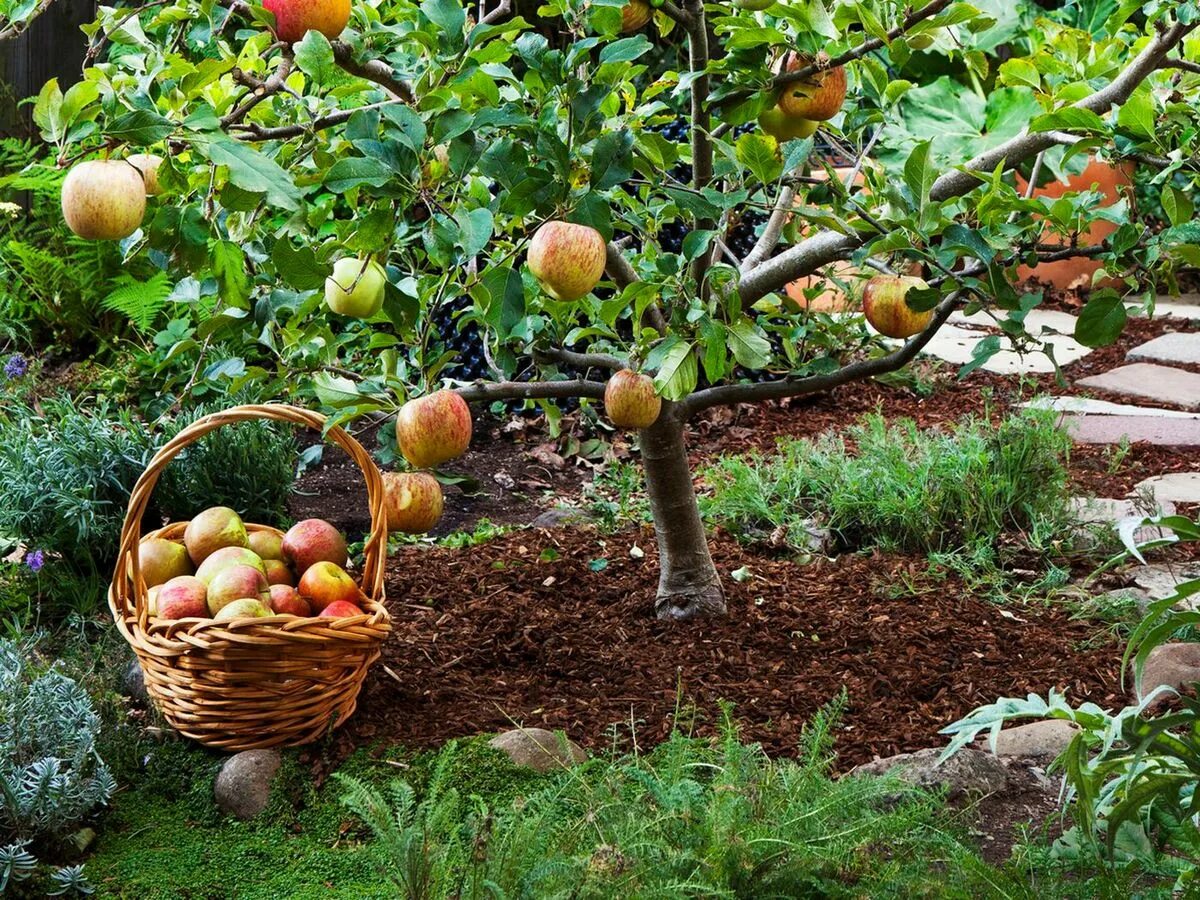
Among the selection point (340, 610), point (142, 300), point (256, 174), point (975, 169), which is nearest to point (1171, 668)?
point (975, 169)

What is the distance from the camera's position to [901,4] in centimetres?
218

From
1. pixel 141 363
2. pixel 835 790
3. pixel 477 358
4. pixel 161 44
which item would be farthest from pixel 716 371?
pixel 141 363

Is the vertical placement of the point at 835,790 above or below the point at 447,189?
below

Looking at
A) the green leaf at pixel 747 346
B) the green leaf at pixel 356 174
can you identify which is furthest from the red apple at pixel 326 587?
the green leaf at pixel 356 174

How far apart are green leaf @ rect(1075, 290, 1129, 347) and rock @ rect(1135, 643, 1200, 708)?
99 cm

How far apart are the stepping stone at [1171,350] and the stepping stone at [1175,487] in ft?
6.43

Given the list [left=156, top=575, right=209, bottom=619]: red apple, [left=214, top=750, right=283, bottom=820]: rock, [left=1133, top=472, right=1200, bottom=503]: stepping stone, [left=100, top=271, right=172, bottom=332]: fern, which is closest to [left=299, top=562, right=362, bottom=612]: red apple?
[left=156, top=575, right=209, bottom=619]: red apple

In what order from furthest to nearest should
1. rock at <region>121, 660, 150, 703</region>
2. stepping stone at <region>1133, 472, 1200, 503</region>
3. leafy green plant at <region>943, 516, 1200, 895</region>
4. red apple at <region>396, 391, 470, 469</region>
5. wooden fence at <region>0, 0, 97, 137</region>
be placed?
wooden fence at <region>0, 0, 97, 137</region>
stepping stone at <region>1133, 472, 1200, 503</region>
rock at <region>121, 660, 150, 703</region>
red apple at <region>396, 391, 470, 469</region>
leafy green plant at <region>943, 516, 1200, 895</region>

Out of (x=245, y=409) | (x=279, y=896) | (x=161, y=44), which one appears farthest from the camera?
(x=245, y=409)

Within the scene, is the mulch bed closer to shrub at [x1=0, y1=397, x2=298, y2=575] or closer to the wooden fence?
shrub at [x1=0, y1=397, x2=298, y2=575]

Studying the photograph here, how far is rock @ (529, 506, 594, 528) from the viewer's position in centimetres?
411

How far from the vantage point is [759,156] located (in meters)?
2.17

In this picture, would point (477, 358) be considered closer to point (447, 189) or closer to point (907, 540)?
point (907, 540)

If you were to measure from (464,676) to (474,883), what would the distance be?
46.6 inches
